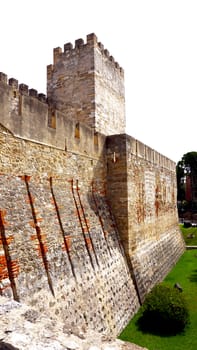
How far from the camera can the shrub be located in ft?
27.7

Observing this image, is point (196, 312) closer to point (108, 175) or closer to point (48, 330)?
point (108, 175)

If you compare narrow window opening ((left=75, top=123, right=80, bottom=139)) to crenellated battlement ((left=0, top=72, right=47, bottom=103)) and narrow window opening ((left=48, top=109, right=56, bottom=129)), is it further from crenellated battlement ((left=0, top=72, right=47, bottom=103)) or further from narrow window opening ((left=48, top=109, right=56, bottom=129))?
crenellated battlement ((left=0, top=72, right=47, bottom=103))

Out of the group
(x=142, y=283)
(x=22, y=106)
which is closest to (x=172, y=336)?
(x=142, y=283)

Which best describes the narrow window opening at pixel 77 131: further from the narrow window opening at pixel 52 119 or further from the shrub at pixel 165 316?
the shrub at pixel 165 316

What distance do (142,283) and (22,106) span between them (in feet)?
25.4

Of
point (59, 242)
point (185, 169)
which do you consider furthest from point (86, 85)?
point (185, 169)

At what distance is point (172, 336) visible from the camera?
8.16 m

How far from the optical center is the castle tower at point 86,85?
1422 cm

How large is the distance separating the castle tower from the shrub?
8.32 meters

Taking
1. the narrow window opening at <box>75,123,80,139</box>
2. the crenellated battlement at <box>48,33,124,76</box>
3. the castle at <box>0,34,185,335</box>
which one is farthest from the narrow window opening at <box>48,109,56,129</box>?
the crenellated battlement at <box>48,33,124,76</box>

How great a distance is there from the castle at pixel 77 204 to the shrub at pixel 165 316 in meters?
0.62

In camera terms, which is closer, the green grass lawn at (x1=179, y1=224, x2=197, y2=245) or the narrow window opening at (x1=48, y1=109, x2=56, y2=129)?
the narrow window opening at (x1=48, y1=109, x2=56, y2=129)

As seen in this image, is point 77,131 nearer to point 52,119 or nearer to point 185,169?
Answer: point 52,119

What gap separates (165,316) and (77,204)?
4296mm
